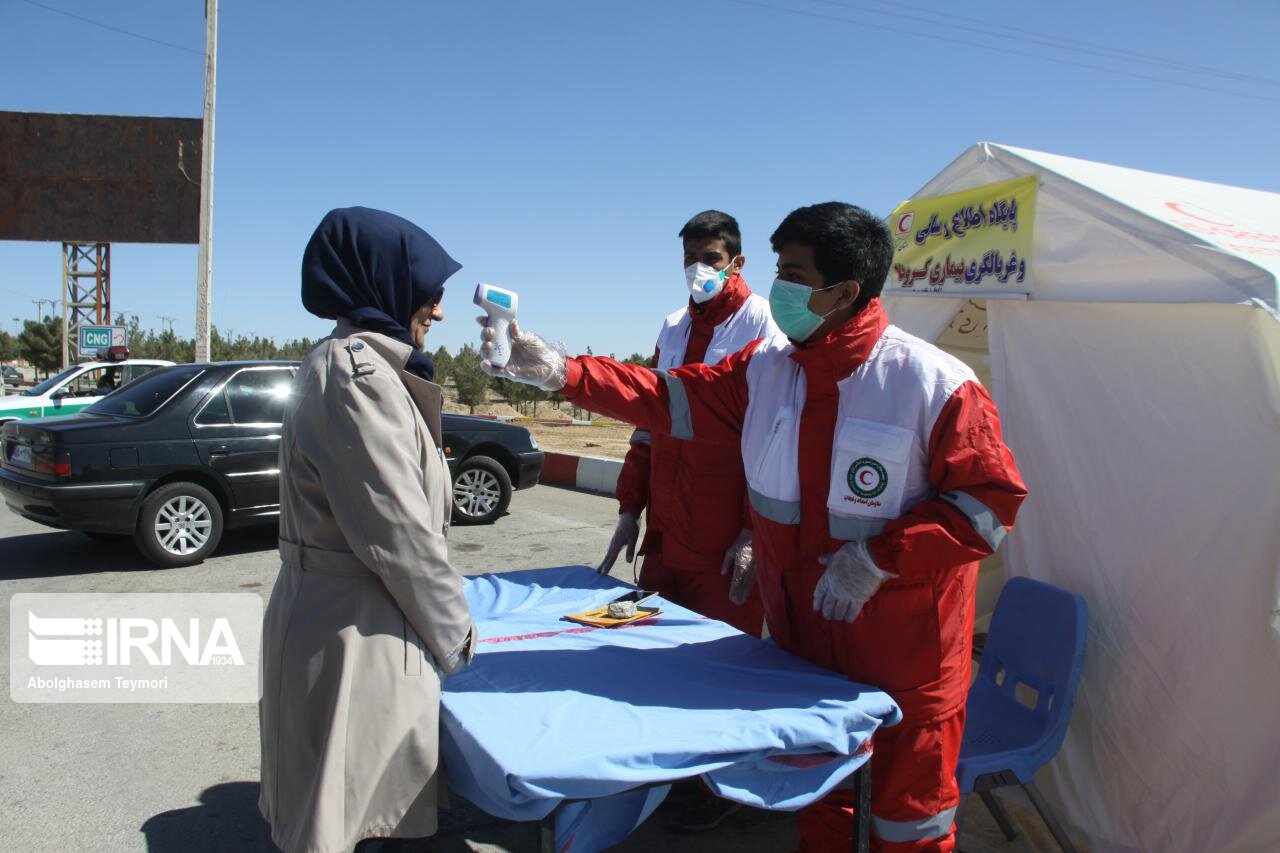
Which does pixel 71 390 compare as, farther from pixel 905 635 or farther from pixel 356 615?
pixel 905 635

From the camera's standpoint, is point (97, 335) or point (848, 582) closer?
point (848, 582)

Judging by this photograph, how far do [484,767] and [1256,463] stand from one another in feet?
8.54

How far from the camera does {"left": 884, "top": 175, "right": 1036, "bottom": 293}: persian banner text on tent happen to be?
3525 millimetres

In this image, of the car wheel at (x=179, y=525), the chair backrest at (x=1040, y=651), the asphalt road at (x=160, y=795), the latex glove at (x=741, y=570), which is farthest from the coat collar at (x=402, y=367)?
the car wheel at (x=179, y=525)

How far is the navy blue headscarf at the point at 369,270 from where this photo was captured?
6.40 feet

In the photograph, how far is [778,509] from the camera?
2441mm

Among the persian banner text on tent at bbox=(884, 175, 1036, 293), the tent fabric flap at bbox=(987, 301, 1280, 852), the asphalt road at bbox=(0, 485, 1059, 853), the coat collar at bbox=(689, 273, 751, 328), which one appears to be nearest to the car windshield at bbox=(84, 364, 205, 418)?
the asphalt road at bbox=(0, 485, 1059, 853)

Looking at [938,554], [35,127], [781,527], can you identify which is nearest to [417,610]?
[781,527]

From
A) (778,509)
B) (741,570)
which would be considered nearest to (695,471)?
(741,570)

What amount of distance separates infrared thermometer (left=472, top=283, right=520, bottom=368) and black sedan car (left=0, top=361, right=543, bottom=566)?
17.6ft

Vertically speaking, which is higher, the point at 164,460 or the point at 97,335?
the point at 97,335

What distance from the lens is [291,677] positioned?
73.8 inches

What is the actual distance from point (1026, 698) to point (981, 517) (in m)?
1.95

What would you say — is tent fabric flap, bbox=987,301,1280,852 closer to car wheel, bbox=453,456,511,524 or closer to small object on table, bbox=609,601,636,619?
small object on table, bbox=609,601,636,619
